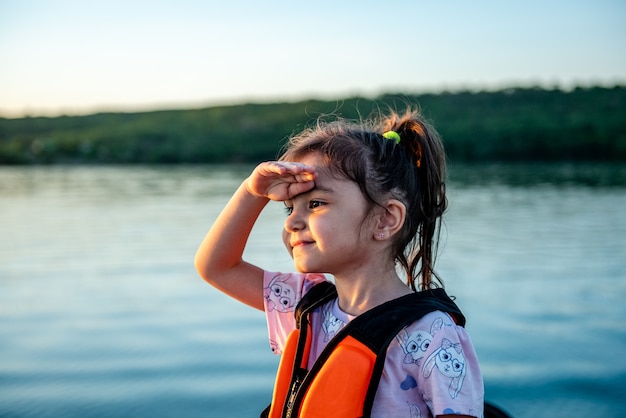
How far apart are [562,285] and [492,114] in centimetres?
3697

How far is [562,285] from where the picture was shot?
580 cm

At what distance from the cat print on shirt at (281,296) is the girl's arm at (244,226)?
0.06 metres

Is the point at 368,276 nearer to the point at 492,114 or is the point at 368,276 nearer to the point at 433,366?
the point at 433,366

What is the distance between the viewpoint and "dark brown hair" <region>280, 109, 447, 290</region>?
211 cm

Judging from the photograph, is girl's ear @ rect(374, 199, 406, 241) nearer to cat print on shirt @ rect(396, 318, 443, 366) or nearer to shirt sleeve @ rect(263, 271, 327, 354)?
cat print on shirt @ rect(396, 318, 443, 366)

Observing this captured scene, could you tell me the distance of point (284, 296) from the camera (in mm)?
2445

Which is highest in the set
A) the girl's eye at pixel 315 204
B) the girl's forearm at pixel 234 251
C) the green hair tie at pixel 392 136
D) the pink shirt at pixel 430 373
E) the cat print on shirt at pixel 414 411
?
the green hair tie at pixel 392 136

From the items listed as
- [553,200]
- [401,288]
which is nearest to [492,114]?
[553,200]

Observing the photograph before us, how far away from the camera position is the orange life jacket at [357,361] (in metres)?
1.98

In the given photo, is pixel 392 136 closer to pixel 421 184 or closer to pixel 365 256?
pixel 421 184

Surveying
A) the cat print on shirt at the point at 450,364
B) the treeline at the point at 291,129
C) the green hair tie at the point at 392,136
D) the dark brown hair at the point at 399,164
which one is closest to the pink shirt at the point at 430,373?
the cat print on shirt at the point at 450,364

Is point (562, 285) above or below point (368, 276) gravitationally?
below

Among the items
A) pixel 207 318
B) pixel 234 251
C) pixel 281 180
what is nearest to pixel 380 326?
pixel 281 180

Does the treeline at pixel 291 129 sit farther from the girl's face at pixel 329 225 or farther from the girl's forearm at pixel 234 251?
the girl's face at pixel 329 225
